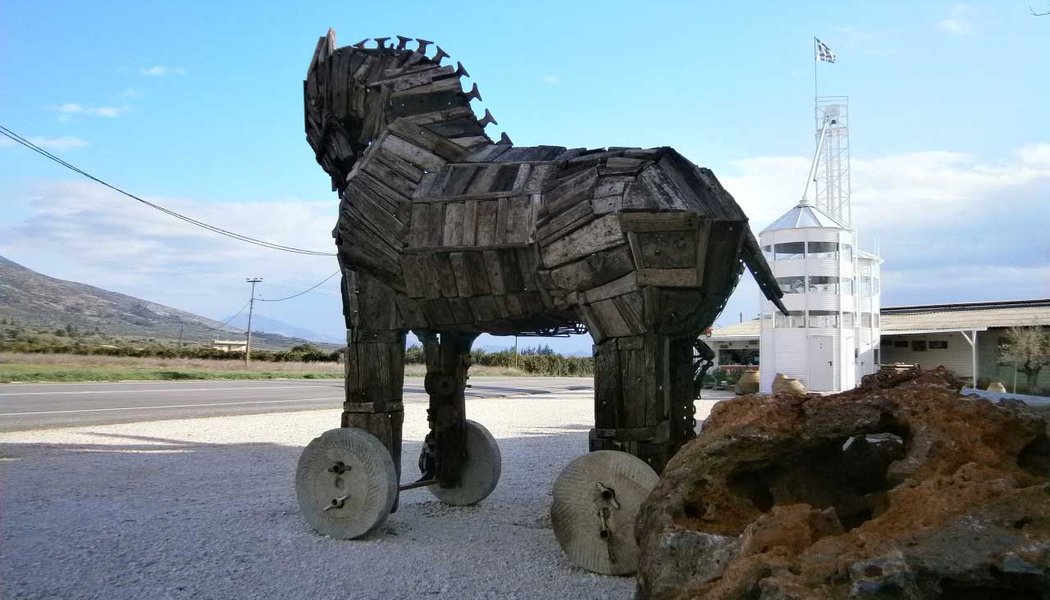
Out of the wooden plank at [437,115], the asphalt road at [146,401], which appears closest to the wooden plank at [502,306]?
the wooden plank at [437,115]

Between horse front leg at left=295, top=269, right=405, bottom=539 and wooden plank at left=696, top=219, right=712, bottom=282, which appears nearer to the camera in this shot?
wooden plank at left=696, top=219, right=712, bottom=282

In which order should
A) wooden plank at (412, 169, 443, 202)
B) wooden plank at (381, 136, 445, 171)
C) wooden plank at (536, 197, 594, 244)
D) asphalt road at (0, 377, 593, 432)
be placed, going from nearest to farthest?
wooden plank at (536, 197, 594, 244) → wooden plank at (412, 169, 443, 202) → wooden plank at (381, 136, 445, 171) → asphalt road at (0, 377, 593, 432)

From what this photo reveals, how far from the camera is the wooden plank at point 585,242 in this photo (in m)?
4.59

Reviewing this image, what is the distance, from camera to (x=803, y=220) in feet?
81.9

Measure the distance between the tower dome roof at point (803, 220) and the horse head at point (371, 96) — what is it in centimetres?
2072

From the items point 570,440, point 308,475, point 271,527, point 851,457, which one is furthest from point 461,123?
point 570,440

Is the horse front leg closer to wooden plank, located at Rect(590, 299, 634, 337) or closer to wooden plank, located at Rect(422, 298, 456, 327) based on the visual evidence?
wooden plank, located at Rect(422, 298, 456, 327)

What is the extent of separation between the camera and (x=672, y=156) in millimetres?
4879

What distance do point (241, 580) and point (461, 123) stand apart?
3.41m

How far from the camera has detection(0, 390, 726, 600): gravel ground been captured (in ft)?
14.2

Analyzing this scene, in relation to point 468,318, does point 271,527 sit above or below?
below

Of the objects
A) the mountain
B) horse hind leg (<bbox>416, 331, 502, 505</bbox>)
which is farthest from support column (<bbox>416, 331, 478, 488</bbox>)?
the mountain

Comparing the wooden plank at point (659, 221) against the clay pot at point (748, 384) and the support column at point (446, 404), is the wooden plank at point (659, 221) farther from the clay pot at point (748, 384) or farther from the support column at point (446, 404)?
the clay pot at point (748, 384)

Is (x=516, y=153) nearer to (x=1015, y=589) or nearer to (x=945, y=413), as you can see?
(x=945, y=413)
